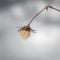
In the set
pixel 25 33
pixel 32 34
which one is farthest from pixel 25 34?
pixel 32 34

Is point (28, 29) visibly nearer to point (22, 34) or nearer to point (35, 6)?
point (22, 34)

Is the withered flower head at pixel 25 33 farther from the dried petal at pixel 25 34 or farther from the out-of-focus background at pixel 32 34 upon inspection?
the out-of-focus background at pixel 32 34

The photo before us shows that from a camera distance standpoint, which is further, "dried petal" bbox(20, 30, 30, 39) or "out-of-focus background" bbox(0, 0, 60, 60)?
"out-of-focus background" bbox(0, 0, 60, 60)

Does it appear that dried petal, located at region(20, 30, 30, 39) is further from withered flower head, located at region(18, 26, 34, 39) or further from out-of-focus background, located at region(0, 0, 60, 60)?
out-of-focus background, located at region(0, 0, 60, 60)

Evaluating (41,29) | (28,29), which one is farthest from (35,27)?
(28,29)

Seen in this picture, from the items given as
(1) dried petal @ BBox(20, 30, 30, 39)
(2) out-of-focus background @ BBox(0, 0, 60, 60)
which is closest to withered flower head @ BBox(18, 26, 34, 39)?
(1) dried petal @ BBox(20, 30, 30, 39)

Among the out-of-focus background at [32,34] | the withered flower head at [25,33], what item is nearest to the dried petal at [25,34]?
the withered flower head at [25,33]

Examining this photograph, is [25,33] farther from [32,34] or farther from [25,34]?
[32,34]

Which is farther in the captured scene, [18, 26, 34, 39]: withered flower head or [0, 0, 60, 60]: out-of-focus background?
[0, 0, 60, 60]: out-of-focus background
